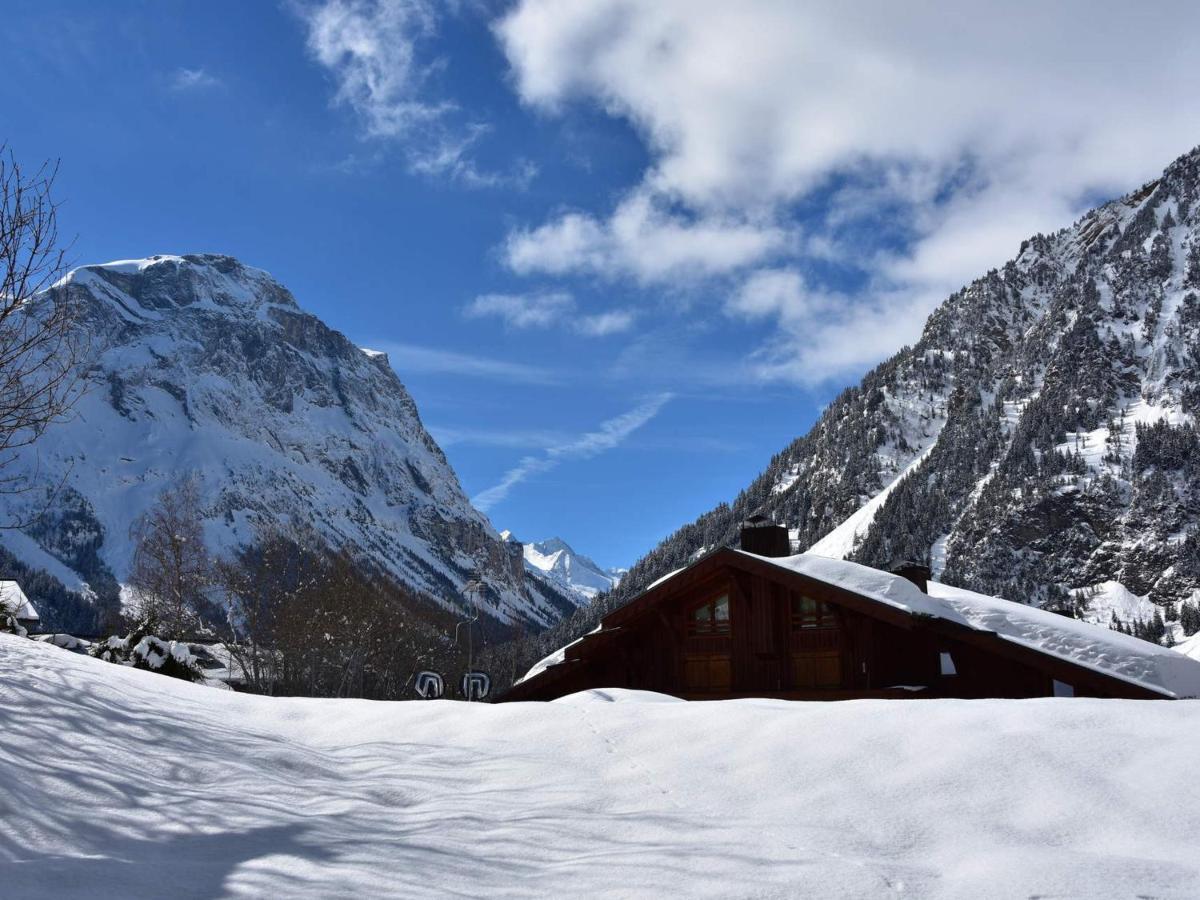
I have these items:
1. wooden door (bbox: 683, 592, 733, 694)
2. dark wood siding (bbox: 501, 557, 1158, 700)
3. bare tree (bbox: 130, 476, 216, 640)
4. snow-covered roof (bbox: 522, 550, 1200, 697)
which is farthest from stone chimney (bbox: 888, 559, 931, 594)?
bare tree (bbox: 130, 476, 216, 640)

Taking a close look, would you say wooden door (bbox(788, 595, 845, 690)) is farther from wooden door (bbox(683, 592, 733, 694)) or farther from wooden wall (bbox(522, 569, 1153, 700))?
wooden door (bbox(683, 592, 733, 694))

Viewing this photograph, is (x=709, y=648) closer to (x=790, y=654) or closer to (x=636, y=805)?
(x=790, y=654)

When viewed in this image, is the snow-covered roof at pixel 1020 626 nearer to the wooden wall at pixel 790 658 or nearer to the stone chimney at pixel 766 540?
the wooden wall at pixel 790 658

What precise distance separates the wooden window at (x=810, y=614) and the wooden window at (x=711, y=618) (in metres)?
1.70

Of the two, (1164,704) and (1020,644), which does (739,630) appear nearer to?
(1020,644)

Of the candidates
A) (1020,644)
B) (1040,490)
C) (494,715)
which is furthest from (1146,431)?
(494,715)

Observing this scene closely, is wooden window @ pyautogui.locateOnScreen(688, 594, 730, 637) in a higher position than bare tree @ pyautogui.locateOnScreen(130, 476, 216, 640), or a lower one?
lower

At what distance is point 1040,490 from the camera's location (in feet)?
618

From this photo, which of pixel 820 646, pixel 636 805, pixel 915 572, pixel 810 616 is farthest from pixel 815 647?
pixel 636 805

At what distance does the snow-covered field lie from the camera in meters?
5.15

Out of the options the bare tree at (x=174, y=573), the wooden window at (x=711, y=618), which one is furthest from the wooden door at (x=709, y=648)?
the bare tree at (x=174, y=573)

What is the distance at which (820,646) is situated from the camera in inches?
848

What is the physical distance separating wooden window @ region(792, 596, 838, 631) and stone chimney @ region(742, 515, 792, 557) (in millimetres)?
5790

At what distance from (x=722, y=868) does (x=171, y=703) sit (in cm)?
930
